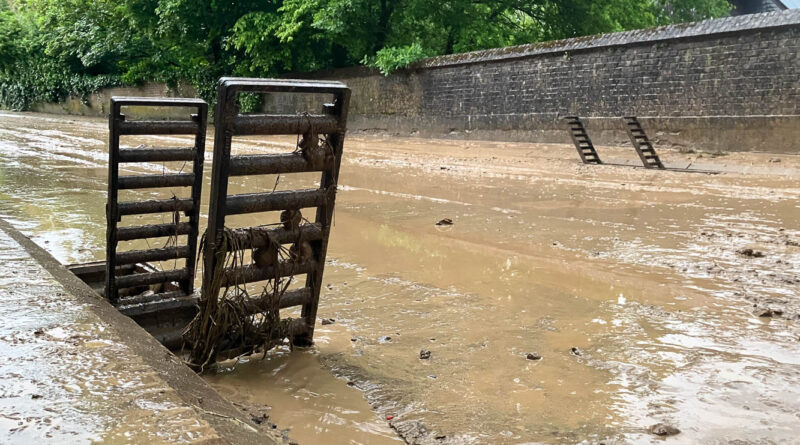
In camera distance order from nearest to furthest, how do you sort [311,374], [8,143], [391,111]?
[311,374] → [8,143] → [391,111]

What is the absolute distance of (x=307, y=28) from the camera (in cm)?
2441

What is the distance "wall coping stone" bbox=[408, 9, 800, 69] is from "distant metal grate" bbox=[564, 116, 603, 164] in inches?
100

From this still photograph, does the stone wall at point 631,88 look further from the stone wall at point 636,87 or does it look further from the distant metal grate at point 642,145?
the distant metal grate at point 642,145

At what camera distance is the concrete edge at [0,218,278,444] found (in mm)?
2193

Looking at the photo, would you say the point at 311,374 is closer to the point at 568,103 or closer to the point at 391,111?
the point at 568,103

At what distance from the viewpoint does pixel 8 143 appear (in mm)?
18047

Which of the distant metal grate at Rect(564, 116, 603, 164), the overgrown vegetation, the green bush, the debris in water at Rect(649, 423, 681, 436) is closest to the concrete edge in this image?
the debris in water at Rect(649, 423, 681, 436)

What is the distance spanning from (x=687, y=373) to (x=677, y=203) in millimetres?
6168

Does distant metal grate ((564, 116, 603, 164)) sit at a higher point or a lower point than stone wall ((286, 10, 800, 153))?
lower

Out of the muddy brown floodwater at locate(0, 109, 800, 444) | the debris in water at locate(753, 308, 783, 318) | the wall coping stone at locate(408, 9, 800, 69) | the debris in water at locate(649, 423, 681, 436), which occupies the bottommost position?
the muddy brown floodwater at locate(0, 109, 800, 444)

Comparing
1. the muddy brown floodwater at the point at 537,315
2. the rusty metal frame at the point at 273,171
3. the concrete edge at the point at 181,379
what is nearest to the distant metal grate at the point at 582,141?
the muddy brown floodwater at the point at 537,315

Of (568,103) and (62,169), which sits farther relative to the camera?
(568,103)

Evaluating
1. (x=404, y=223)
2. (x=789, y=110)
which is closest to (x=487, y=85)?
(x=789, y=110)

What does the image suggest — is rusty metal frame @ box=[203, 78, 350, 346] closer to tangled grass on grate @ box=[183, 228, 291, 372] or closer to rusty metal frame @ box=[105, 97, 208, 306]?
tangled grass on grate @ box=[183, 228, 291, 372]
